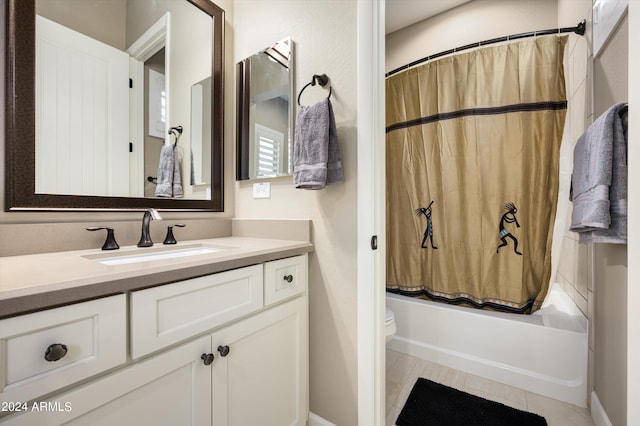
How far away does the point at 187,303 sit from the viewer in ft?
2.50

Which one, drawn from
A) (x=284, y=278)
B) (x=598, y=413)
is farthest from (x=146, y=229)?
(x=598, y=413)

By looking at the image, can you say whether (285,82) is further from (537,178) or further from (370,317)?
(537,178)

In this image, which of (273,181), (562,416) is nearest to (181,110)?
(273,181)

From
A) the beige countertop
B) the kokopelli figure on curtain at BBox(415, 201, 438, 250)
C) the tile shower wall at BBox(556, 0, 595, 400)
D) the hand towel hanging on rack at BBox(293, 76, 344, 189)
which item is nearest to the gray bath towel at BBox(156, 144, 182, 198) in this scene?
the beige countertop

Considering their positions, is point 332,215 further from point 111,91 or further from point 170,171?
point 111,91

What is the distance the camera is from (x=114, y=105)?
1168mm

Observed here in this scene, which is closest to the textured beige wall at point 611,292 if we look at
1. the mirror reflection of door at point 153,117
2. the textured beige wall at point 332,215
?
the textured beige wall at point 332,215

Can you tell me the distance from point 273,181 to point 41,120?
0.89 meters

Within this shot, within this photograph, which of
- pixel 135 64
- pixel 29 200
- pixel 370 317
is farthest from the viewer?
pixel 135 64

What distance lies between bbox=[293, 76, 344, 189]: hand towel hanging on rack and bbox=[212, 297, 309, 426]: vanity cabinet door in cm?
52

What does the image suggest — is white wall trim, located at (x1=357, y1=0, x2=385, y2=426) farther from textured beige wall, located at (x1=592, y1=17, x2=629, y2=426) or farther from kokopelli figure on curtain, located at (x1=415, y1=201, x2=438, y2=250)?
kokopelli figure on curtain, located at (x1=415, y1=201, x2=438, y2=250)

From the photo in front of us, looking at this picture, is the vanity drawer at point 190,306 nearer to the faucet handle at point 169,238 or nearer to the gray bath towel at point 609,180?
the faucet handle at point 169,238

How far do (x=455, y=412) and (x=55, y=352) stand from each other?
1647 millimetres

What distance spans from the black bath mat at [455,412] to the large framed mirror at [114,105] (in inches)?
58.8
